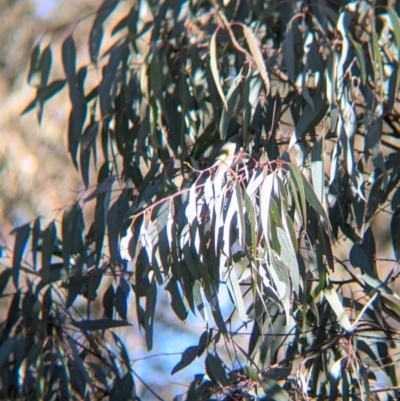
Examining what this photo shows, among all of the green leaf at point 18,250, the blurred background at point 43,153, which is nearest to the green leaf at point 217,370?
the green leaf at point 18,250

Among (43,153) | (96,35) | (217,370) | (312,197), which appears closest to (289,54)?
(312,197)

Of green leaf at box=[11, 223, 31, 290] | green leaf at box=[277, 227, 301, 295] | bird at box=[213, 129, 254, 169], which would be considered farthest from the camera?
green leaf at box=[11, 223, 31, 290]

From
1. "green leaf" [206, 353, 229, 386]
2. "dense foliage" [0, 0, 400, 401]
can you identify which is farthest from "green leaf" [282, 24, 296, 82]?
"green leaf" [206, 353, 229, 386]

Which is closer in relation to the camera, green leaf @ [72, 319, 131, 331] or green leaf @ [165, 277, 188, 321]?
green leaf @ [165, 277, 188, 321]

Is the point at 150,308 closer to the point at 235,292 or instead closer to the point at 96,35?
the point at 235,292

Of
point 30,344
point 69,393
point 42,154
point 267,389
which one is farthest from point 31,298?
point 42,154

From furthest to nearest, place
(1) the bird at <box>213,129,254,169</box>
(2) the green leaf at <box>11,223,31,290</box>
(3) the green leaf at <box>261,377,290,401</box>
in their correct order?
(2) the green leaf at <box>11,223,31,290</box> < (3) the green leaf at <box>261,377,290,401</box> < (1) the bird at <box>213,129,254,169</box>

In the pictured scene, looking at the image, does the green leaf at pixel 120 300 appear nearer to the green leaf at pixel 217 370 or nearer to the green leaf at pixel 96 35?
the green leaf at pixel 217 370

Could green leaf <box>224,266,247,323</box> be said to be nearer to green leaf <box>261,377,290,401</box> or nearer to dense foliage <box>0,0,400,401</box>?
dense foliage <box>0,0,400,401</box>
